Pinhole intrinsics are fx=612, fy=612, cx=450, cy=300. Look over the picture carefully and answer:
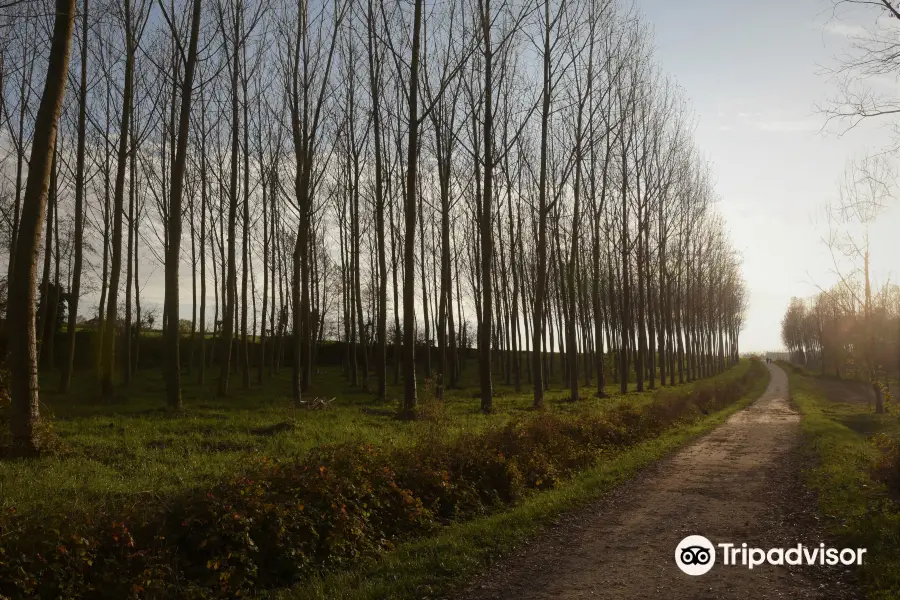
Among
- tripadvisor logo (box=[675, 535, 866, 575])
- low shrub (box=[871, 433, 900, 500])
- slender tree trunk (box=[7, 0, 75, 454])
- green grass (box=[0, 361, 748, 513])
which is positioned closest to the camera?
tripadvisor logo (box=[675, 535, 866, 575])

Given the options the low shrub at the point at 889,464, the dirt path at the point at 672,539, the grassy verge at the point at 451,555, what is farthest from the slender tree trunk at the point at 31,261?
the low shrub at the point at 889,464

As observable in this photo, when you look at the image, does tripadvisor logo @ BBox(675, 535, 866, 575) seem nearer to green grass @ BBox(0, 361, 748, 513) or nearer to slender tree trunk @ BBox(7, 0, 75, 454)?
green grass @ BBox(0, 361, 748, 513)

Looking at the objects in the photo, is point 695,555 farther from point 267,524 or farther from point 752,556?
point 267,524

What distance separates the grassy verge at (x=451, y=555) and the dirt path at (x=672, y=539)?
0.83 ft

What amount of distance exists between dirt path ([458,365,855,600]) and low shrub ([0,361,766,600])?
1766 millimetres

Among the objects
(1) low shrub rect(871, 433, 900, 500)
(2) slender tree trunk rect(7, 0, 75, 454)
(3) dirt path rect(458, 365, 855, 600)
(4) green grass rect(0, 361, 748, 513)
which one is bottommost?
(3) dirt path rect(458, 365, 855, 600)

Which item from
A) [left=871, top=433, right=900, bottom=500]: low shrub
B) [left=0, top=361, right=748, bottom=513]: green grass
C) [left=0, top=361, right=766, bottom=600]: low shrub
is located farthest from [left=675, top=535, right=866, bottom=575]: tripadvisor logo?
[left=0, top=361, right=748, bottom=513]: green grass

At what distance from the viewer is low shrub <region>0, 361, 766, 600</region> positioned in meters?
5.49

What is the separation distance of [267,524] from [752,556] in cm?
532

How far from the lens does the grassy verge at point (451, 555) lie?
592cm

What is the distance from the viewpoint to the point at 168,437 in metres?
11.7

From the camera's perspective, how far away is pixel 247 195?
24.8 m

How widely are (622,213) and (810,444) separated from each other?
55.3 feet

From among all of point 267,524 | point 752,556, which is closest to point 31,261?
point 267,524
